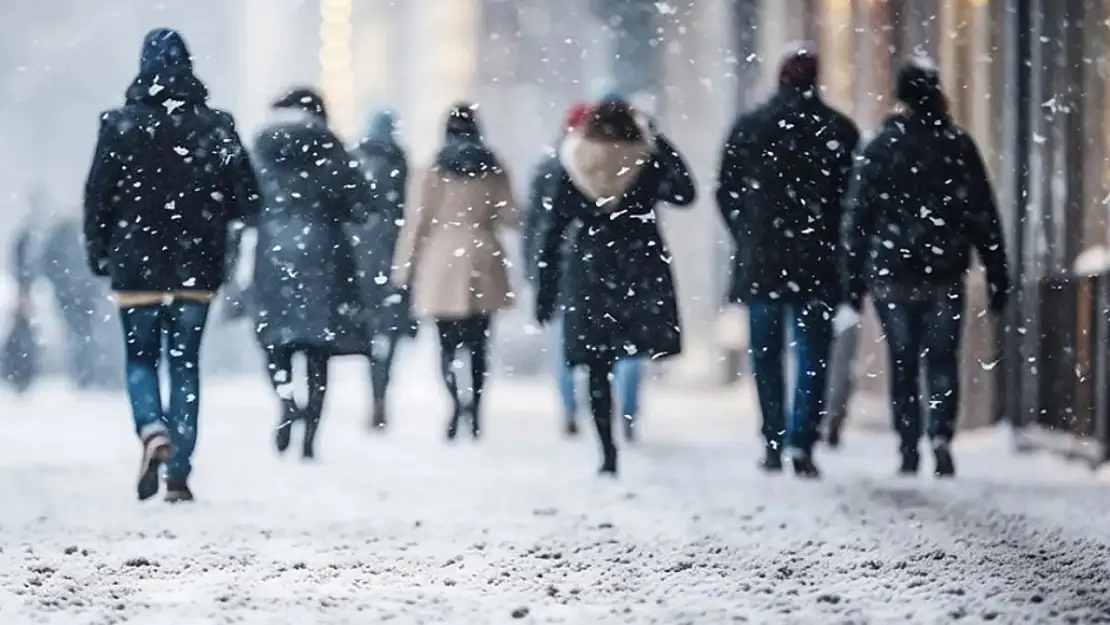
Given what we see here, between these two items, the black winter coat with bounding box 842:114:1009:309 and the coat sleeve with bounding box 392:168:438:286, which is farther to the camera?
the coat sleeve with bounding box 392:168:438:286

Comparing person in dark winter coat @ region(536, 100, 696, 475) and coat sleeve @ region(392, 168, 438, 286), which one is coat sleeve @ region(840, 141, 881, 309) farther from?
coat sleeve @ region(392, 168, 438, 286)

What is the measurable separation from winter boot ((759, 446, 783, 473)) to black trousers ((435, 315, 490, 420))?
1.94 m

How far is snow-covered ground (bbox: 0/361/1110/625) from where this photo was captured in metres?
4.57

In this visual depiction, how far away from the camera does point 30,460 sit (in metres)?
8.03

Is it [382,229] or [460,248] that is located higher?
[382,229]

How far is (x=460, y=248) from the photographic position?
29.5 ft

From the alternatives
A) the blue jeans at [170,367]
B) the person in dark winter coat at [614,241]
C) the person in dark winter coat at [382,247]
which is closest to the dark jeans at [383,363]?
the person in dark winter coat at [382,247]

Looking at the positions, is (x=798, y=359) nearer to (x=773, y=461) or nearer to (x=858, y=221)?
(x=773, y=461)

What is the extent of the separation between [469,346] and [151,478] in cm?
308

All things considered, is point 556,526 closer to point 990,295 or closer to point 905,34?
point 990,295

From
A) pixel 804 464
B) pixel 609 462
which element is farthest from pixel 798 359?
pixel 609 462

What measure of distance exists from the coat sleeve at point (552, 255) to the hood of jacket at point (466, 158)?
5.19 ft

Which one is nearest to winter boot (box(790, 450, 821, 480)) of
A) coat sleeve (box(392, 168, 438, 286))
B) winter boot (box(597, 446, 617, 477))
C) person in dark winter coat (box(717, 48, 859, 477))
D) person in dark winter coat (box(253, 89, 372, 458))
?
Answer: person in dark winter coat (box(717, 48, 859, 477))

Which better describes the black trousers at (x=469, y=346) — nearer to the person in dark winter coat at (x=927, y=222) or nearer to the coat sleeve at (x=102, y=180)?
the person in dark winter coat at (x=927, y=222)
